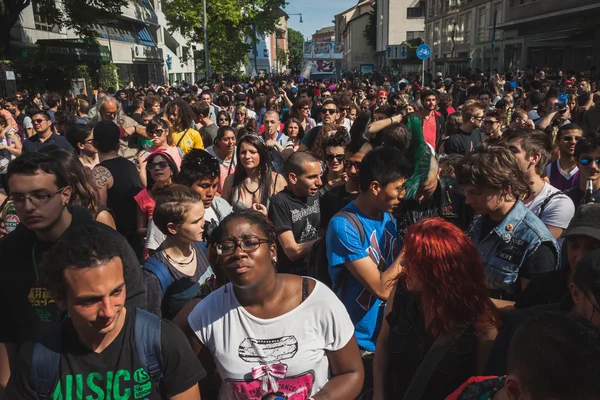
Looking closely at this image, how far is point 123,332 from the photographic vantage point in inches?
76.1

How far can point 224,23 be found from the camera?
28531mm

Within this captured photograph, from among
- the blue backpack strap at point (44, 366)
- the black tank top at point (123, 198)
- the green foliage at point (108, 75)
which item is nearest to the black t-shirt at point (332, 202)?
the black tank top at point (123, 198)

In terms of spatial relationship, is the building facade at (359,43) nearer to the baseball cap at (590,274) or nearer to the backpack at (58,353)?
the baseball cap at (590,274)

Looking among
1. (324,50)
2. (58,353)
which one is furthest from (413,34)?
(58,353)

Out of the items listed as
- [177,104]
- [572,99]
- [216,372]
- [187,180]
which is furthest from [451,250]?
[572,99]

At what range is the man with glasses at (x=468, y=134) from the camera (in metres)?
6.53

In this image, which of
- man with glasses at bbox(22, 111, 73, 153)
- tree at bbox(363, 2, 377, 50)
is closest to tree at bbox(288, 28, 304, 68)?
tree at bbox(363, 2, 377, 50)

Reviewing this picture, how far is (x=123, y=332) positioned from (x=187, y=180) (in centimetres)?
200

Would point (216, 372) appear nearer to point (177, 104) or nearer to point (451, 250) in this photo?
point (451, 250)

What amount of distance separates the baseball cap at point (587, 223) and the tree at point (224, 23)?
2795cm

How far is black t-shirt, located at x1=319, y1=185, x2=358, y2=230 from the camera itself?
153 inches

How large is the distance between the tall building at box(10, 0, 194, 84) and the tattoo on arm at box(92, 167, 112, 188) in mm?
21720

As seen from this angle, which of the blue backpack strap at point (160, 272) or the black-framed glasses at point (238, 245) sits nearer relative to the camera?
the black-framed glasses at point (238, 245)

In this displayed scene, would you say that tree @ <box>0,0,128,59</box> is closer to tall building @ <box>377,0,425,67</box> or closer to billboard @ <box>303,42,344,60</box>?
billboard @ <box>303,42,344,60</box>
